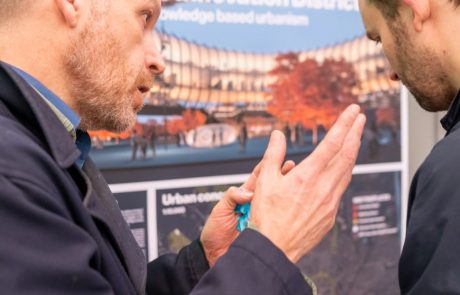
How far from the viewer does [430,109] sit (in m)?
1.55

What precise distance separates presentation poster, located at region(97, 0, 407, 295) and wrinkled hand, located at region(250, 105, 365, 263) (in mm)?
1066

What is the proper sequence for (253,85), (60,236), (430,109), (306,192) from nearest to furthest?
(60,236)
(306,192)
(430,109)
(253,85)

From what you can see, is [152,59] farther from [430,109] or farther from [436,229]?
[430,109]

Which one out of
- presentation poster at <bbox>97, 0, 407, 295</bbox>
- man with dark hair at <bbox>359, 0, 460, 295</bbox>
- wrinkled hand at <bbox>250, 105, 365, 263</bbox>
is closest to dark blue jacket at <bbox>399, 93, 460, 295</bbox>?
man with dark hair at <bbox>359, 0, 460, 295</bbox>

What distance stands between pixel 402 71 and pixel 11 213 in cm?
115

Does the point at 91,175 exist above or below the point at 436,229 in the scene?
above

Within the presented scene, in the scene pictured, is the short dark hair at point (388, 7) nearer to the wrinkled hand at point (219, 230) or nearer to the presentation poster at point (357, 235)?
the wrinkled hand at point (219, 230)

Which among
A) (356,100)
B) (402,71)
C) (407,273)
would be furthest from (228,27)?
(407,273)

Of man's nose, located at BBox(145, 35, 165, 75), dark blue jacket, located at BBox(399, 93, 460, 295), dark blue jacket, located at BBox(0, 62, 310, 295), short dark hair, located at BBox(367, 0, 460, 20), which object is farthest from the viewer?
short dark hair, located at BBox(367, 0, 460, 20)

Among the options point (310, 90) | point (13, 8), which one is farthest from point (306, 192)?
point (310, 90)

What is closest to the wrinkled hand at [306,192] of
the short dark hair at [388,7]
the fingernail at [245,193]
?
the fingernail at [245,193]

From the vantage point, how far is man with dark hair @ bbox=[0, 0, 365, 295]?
2.31 ft

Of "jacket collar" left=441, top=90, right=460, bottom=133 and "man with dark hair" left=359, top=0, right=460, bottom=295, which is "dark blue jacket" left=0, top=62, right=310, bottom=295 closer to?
"man with dark hair" left=359, top=0, right=460, bottom=295

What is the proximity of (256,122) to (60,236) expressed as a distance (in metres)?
1.55
